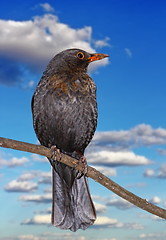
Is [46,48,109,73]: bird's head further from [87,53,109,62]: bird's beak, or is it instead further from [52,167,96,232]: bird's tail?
[52,167,96,232]: bird's tail

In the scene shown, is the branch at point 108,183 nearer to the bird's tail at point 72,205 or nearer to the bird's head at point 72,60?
the bird's tail at point 72,205

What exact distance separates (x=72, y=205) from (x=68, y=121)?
1653mm

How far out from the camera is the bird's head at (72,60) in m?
7.04

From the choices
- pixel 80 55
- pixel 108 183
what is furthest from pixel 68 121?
pixel 80 55

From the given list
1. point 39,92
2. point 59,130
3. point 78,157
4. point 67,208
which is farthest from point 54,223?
point 39,92

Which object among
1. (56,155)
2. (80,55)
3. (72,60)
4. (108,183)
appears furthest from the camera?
(80,55)

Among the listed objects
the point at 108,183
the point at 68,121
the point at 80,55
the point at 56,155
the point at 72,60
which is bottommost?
A: the point at 108,183

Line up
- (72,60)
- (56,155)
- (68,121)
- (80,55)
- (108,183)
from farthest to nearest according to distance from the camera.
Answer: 1. (80,55)
2. (72,60)
3. (68,121)
4. (56,155)
5. (108,183)

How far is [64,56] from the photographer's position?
281 inches

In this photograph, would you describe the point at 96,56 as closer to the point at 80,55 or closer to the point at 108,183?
the point at 80,55

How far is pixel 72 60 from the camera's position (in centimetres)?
717

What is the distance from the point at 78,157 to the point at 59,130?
2.24ft

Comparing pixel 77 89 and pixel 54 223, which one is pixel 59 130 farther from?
pixel 54 223

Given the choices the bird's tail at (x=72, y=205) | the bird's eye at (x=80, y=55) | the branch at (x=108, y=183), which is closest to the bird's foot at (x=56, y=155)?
the branch at (x=108, y=183)
